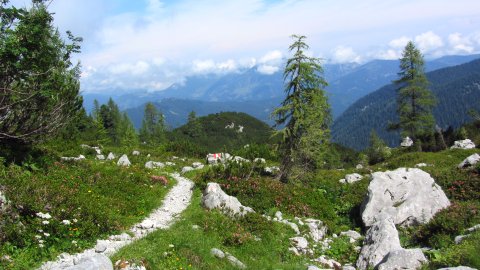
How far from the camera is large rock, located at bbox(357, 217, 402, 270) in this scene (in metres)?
11.7

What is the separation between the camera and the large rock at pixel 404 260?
991 cm

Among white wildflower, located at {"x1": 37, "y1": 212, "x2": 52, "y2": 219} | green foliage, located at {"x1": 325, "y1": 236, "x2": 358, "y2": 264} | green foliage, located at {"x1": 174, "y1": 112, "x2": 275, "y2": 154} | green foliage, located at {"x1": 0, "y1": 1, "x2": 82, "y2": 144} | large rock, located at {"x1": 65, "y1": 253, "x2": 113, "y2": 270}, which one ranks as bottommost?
green foliage, located at {"x1": 174, "y1": 112, "x2": 275, "y2": 154}

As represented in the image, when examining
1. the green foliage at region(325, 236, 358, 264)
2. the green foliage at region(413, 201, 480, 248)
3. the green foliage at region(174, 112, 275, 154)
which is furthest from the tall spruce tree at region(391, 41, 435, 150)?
the green foliage at region(174, 112, 275, 154)

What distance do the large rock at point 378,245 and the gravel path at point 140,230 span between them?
667cm

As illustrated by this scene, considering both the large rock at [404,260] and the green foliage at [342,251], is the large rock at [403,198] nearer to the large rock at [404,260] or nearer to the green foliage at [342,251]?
the green foliage at [342,251]

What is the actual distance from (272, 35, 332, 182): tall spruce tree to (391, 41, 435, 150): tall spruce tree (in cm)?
→ 3119

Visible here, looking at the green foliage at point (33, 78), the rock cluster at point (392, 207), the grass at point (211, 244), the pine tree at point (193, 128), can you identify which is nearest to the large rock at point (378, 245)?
the rock cluster at point (392, 207)

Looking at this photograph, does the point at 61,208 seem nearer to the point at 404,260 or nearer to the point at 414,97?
the point at 404,260

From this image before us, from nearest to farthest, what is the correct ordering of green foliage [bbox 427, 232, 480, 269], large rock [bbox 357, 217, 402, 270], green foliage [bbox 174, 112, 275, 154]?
green foliage [bbox 427, 232, 480, 269] < large rock [bbox 357, 217, 402, 270] < green foliage [bbox 174, 112, 275, 154]

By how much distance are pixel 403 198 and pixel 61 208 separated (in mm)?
14100

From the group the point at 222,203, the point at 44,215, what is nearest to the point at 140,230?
the point at 44,215

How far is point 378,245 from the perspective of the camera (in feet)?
39.6

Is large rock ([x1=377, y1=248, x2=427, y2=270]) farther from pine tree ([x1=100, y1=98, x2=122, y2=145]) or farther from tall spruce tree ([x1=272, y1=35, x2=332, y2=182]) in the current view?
pine tree ([x1=100, y1=98, x2=122, y2=145])

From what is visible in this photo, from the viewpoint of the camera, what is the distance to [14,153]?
14.8 meters
